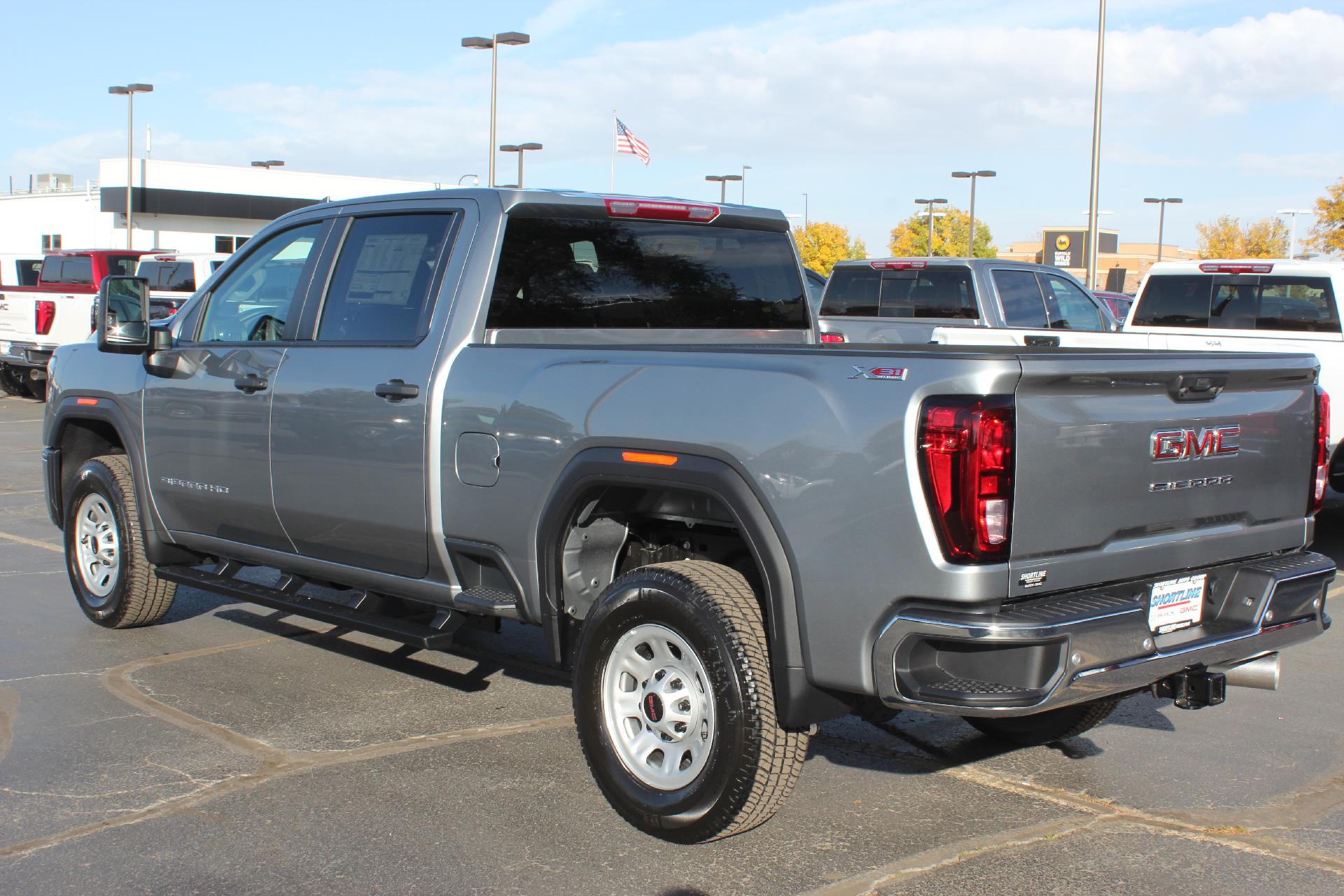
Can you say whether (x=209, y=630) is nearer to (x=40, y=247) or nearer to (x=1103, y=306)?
(x=1103, y=306)

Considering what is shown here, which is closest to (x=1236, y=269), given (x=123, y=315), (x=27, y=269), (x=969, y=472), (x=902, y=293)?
(x=902, y=293)

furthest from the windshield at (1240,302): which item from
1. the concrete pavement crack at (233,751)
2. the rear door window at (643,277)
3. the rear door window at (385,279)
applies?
the rear door window at (385,279)

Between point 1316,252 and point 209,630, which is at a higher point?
point 1316,252

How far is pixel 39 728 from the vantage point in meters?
5.32

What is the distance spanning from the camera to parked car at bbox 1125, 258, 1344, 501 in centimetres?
957

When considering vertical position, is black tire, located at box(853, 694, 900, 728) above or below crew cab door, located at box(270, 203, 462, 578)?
below

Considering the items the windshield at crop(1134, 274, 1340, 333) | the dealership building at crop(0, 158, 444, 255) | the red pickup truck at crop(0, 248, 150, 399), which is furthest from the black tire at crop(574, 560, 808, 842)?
the dealership building at crop(0, 158, 444, 255)

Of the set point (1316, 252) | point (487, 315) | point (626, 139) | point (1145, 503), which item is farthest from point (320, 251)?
point (1316, 252)

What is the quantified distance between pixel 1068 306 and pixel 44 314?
14.7m

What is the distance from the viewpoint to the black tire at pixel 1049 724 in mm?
4965

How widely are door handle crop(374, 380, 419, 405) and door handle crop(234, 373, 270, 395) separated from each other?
0.82 meters

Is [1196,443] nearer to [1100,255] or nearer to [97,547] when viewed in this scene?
[97,547]

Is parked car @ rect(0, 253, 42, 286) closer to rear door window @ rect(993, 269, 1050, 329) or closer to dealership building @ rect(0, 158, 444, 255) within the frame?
rear door window @ rect(993, 269, 1050, 329)

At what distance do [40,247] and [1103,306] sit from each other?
183ft
